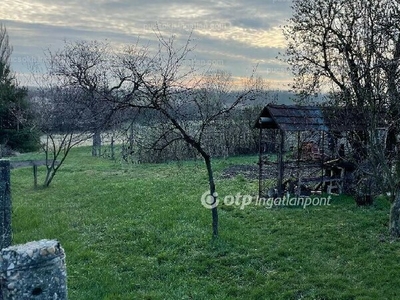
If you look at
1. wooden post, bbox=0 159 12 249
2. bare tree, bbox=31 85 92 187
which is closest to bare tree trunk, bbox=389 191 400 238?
wooden post, bbox=0 159 12 249

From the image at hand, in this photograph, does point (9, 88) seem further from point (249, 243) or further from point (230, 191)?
point (249, 243)

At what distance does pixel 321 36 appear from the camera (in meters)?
13.7

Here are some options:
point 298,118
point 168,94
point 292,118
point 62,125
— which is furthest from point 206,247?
point 62,125

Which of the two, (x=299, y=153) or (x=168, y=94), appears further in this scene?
(x=299, y=153)

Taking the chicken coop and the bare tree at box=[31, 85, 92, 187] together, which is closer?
the chicken coop

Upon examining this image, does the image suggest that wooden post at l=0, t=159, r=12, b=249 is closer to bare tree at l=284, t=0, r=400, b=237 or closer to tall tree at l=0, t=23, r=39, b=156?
bare tree at l=284, t=0, r=400, b=237

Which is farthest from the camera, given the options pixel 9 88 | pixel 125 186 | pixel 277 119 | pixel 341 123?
pixel 9 88

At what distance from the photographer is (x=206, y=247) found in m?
8.16

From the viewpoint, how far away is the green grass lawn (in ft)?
20.8

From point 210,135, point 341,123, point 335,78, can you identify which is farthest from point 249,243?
point 210,135

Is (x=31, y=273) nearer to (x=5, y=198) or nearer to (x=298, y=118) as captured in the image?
(x=5, y=198)

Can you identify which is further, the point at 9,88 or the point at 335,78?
the point at 9,88

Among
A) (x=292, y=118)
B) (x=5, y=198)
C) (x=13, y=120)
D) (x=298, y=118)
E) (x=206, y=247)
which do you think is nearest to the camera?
(x=5, y=198)

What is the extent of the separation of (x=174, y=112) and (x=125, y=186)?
24.9 feet
